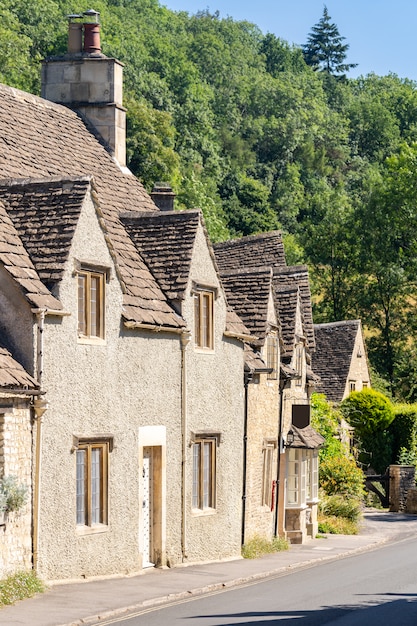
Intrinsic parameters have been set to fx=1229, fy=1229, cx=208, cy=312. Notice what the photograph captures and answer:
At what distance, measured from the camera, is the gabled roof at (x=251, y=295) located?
2922 centimetres

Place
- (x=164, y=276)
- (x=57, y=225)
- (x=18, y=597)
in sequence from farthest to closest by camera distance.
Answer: (x=164, y=276)
(x=57, y=225)
(x=18, y=597)

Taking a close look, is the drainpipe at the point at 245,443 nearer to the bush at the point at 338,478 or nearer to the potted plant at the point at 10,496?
the potted plant at the point at 10,496

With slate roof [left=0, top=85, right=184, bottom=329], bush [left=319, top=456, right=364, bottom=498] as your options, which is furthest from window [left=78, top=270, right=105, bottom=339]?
bush [left=319, top=456, right=364, bottom=498]

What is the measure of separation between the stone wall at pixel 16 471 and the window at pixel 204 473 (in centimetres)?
661

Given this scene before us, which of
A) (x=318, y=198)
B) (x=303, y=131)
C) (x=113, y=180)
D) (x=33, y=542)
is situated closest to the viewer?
(x=33, y=542)

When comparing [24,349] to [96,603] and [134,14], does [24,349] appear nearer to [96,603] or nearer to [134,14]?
[96,603]

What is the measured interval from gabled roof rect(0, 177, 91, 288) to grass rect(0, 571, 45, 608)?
4636 millimetres

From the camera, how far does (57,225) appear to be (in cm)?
2061

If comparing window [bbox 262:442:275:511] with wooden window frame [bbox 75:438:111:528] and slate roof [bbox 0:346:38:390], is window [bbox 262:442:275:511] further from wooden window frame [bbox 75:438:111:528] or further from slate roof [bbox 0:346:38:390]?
slate roof [bbox 0:346:38:390]

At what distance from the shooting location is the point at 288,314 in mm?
33281

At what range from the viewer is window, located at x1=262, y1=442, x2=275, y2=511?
29703 millimetres

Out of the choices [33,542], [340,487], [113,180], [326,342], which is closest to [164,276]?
[113,180]

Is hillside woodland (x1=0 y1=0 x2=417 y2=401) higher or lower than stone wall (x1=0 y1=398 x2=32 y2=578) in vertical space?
higher

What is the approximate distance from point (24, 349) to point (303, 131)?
117 metres
